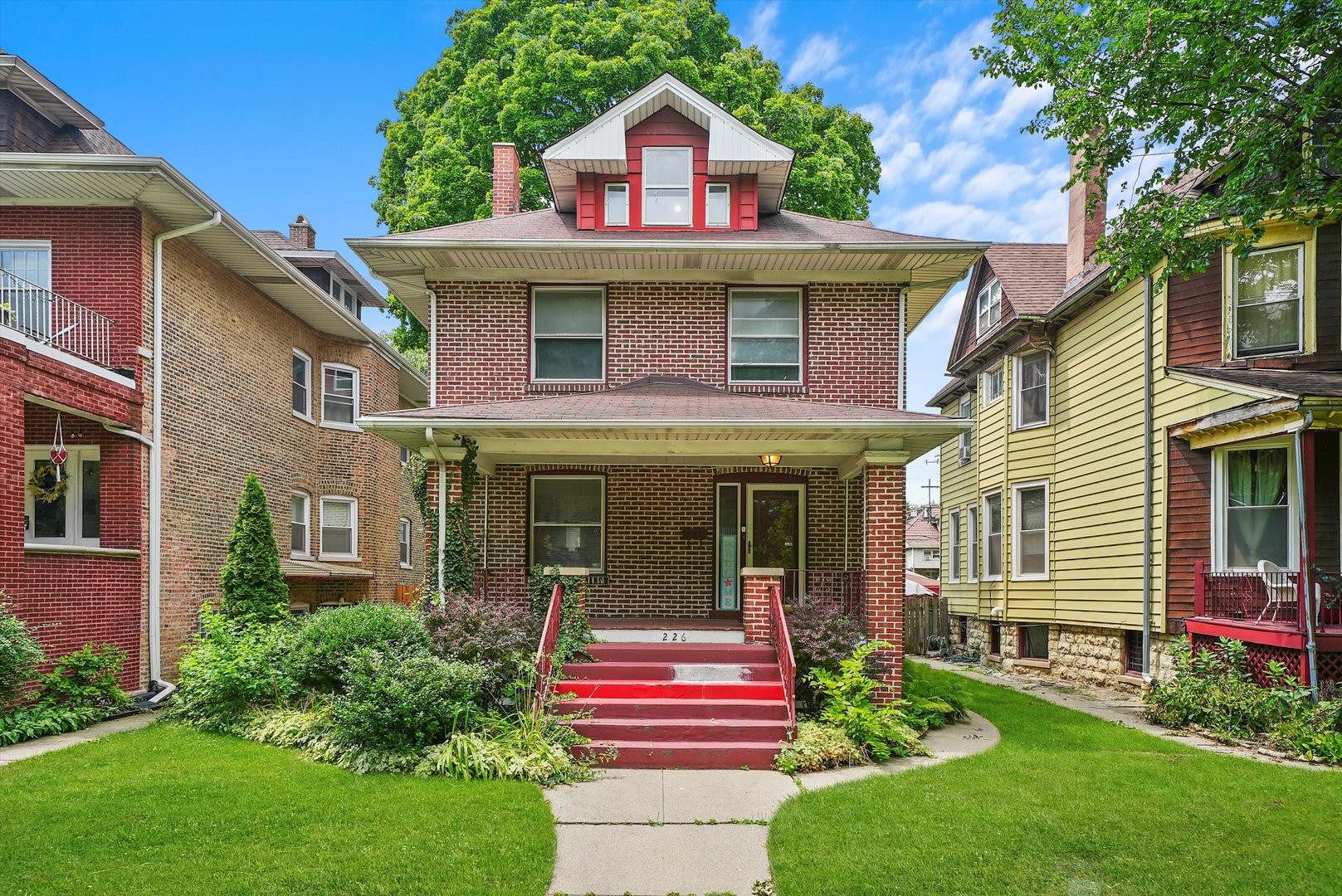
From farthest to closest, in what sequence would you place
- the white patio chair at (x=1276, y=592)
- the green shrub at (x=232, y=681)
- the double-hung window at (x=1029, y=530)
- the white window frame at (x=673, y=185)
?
the double-hung window at (x=1029, y=530), the white window frame at (x=673, y=185), the white patio chair at (x=1276, y=592), the green shrub at (x=232, y=681)

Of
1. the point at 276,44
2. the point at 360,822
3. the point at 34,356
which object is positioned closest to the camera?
the point at 360,822

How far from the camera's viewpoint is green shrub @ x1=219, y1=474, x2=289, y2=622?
41.6 feet

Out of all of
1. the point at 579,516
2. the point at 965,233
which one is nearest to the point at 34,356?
the point at 579,516

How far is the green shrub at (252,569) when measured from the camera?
499 inches

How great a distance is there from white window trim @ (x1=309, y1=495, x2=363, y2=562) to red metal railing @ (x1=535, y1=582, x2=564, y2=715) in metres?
10.2

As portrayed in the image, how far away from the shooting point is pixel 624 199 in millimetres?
13398

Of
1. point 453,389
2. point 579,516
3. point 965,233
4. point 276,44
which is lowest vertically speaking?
point 579,516

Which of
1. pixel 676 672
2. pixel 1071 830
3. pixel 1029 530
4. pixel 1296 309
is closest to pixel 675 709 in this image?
pixel 676 672

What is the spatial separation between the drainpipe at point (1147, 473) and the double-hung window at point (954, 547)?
7908 millimetres

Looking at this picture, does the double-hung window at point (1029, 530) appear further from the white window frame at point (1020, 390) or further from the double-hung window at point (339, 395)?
the double-hung window at point (339, 395)

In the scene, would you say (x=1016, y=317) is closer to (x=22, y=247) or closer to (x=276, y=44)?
(x=22, y=247)

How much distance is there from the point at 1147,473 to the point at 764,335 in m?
6.08

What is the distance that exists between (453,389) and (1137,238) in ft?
28.8

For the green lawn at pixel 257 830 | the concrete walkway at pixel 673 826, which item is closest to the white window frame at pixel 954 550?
the concrete walkway at pixel 673 826
